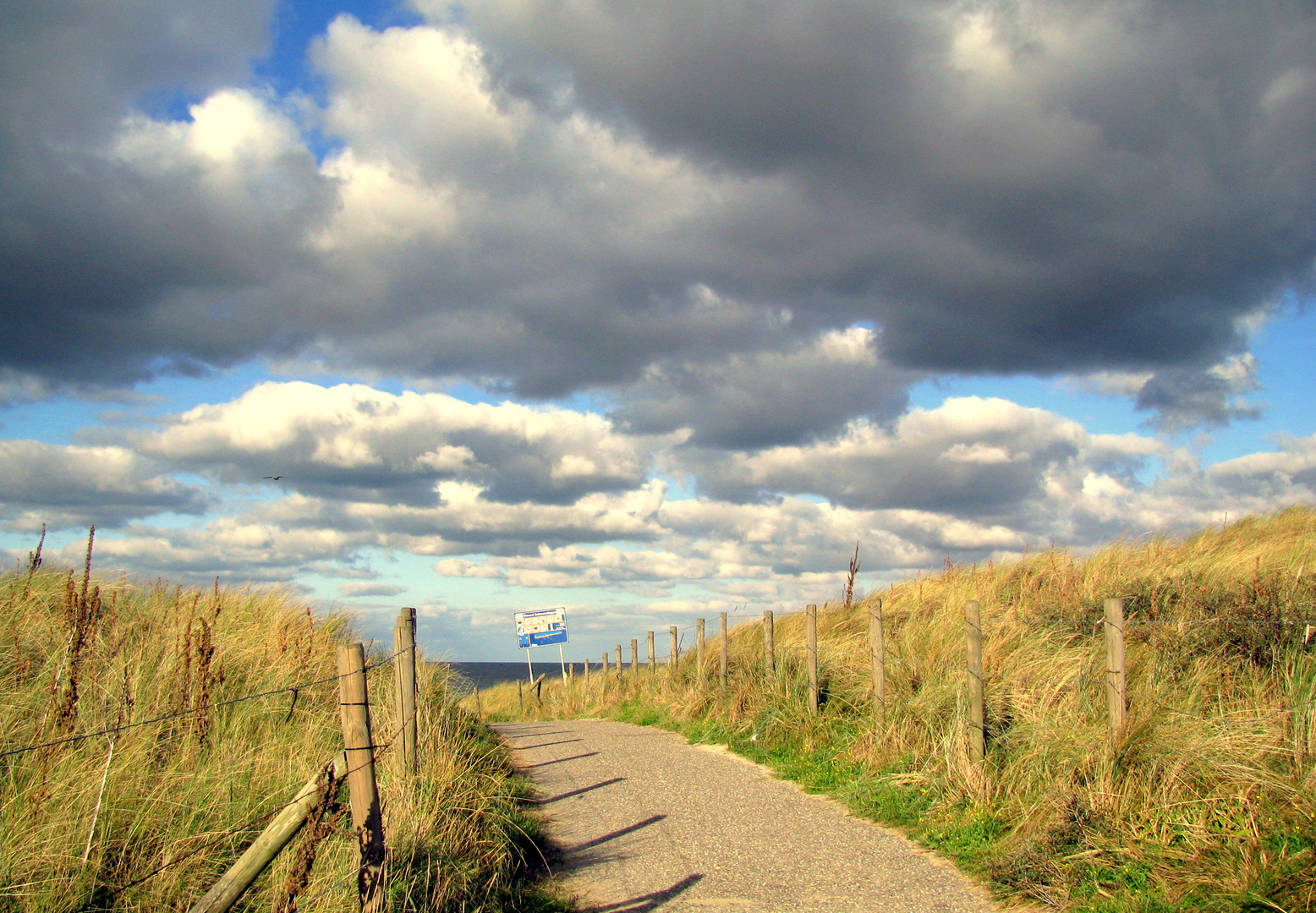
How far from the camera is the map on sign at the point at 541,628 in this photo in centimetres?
2959

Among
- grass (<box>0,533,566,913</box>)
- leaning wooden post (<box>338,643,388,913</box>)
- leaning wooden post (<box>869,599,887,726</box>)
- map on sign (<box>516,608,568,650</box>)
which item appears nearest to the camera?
leaning wooden post (<box>338,643,388,913</box>)

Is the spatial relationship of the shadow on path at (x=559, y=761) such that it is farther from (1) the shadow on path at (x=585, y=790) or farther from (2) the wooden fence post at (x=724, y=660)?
(2) the wooden fence post at (x=724, y=660)

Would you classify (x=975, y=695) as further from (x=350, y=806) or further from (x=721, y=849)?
(x=350, y=806)

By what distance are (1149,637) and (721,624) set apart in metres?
7.42

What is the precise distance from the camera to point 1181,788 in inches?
233

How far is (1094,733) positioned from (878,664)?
10.1 ft

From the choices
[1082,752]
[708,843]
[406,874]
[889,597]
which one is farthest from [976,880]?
[889,597]

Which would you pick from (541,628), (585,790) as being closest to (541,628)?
(541,628)

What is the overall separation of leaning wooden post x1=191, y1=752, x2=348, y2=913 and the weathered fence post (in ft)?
8.61

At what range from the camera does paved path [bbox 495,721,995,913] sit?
19.4ft

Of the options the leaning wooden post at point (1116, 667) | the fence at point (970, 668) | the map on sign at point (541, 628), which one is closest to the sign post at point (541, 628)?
the map on sign at point (541, 628)

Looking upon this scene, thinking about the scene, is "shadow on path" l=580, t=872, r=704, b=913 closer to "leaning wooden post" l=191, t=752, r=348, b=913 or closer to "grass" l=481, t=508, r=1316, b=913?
"grass" l=481, t=508, r=1316, b=913

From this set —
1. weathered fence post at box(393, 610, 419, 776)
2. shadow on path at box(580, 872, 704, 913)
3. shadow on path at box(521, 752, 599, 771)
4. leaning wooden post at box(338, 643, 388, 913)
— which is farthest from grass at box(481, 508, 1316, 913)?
weathered fence post at box(393, 610, 419, 776)

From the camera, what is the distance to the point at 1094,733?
22.5 feet
